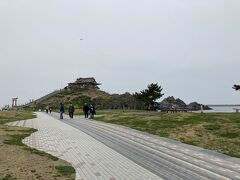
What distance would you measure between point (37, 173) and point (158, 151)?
625 centimetres

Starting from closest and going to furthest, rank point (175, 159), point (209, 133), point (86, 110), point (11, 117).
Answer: point (175, 159) < point (209, 133) < point (86, 110) < point (11, 117)

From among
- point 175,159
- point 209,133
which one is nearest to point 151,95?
point 209,133

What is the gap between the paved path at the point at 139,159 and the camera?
10.5 meters

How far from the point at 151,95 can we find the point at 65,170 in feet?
204

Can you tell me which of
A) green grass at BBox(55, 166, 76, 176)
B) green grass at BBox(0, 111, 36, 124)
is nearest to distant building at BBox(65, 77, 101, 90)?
green grass at BBox(0, 111, 36, 124)

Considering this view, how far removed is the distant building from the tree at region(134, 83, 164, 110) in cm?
5011

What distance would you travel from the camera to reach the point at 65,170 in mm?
10875

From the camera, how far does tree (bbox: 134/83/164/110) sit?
71938mm

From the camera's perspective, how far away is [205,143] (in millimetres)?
17406

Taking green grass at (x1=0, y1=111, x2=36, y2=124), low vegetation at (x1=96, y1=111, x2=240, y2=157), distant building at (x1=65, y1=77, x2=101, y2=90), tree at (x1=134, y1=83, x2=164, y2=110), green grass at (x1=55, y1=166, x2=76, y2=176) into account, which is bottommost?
green grass at (x1=55, y1=166, x2=76, y2=176)

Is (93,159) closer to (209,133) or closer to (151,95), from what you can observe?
(209,133)

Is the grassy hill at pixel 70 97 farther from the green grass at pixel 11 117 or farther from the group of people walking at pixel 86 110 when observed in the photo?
the group of people walking at pixel 86 110

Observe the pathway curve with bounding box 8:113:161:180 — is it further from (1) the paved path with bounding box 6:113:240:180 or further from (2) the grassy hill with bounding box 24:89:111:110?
(2) the grassy hill with bounding box 24:89:111:110

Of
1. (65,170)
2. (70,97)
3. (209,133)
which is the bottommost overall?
(65,170)
